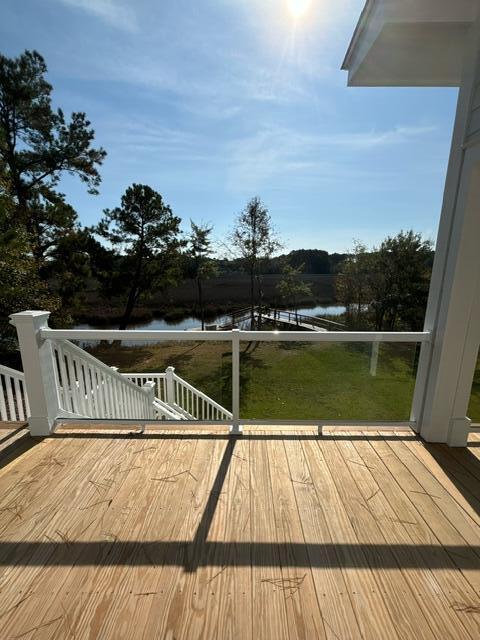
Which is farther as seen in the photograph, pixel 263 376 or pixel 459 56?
pixel 263 376

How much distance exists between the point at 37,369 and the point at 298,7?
12.7ft

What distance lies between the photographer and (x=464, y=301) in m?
2.29

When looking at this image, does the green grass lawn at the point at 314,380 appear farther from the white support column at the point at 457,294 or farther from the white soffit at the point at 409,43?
the white soffit at the point at 409,43

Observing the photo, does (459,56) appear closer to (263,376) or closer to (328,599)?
(263,376)

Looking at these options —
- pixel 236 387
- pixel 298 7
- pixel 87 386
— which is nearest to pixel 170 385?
pixel 87 386

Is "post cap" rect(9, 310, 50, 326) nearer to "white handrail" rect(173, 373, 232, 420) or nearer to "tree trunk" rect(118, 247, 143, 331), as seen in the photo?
"white handrail" rect(173, 373, 232, 420)

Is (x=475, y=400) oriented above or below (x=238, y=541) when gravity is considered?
above

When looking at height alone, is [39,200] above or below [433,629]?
above

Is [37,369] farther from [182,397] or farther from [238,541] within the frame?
[238,541]

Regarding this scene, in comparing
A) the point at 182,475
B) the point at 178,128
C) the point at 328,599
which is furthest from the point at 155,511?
the point at 178,128

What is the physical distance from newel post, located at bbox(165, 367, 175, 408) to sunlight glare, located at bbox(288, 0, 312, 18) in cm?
352

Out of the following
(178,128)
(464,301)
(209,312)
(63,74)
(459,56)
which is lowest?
(209,312)

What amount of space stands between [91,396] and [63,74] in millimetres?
5692

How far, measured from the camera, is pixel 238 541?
1571mm
